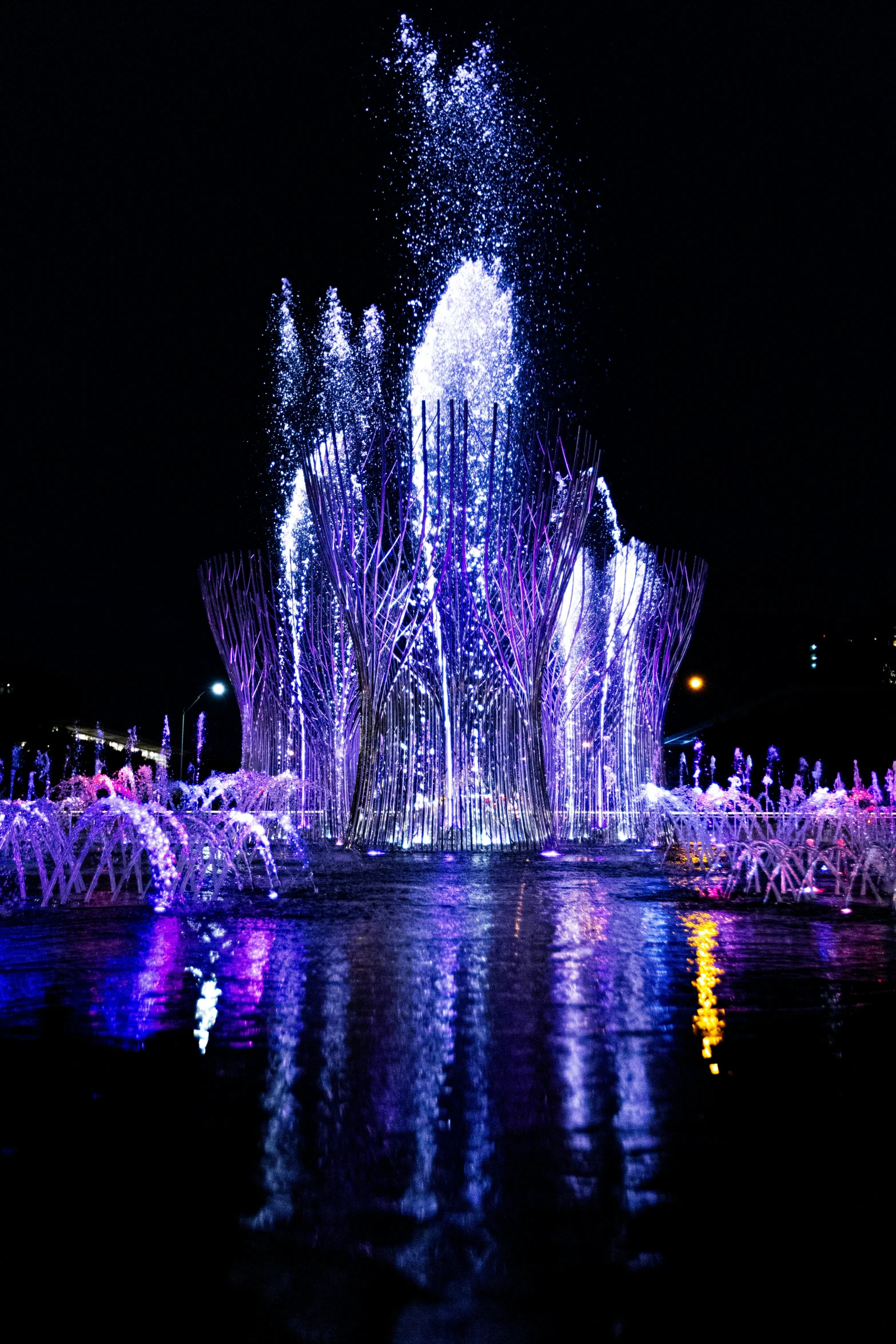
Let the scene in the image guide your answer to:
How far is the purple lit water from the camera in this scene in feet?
6.54

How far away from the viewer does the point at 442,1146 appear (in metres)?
2.81

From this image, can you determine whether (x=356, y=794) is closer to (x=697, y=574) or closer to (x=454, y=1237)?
(x=697, y=574)

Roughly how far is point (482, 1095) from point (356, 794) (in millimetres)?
11539

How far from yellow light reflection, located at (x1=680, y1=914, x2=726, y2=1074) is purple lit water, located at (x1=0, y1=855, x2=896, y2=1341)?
4 centimetres

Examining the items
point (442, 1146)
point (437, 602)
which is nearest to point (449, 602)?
point (437, 602)

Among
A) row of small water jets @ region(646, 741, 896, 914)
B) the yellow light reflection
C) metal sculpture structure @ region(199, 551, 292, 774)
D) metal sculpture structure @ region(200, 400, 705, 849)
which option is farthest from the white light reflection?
metal sculpture structure @ region(199, 551, 292, 774)

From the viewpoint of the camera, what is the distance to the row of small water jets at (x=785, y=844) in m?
11.1

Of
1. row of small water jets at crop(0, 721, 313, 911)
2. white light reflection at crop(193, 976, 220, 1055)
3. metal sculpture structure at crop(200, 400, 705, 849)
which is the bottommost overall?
white light reflection at crop(193, 976, 220, 1055)

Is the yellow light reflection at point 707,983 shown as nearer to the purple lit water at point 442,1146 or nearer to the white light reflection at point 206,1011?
the purple lit water at point 442,1146

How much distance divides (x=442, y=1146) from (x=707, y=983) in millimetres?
2920

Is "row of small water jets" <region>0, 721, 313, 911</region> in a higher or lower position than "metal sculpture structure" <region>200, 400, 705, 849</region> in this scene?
lower

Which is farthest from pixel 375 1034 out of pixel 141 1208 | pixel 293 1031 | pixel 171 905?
pixel 171 905

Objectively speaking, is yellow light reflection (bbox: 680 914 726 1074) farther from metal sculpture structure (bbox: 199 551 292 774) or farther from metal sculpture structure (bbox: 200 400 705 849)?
metal sculpture structure (bbox: 199 551 292 774)

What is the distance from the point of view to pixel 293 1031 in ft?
13.7
